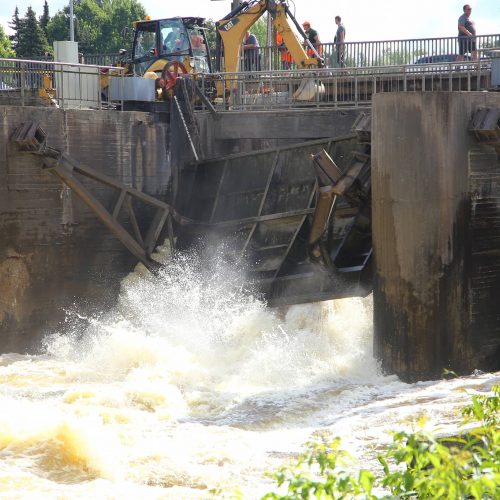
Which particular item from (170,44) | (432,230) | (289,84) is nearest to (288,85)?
(289,84)

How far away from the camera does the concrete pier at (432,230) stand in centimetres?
1445

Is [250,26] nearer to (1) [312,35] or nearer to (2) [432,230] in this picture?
(1) [312,35]

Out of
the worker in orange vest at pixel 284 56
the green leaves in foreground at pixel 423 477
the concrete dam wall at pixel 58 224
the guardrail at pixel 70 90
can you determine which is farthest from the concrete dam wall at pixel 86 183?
the green leaves in foreground at pixel 423 477

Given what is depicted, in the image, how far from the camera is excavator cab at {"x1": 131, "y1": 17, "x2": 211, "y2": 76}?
2506 centimetres

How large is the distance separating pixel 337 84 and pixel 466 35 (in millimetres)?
3294

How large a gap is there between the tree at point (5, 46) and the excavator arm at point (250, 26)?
151 feet

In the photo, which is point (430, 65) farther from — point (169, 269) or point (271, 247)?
point (169, 269)

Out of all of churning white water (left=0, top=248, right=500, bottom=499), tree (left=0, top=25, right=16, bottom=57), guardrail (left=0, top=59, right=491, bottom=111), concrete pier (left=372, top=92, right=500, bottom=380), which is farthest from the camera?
tree (left=0, top=25, right=16, bottom=57)

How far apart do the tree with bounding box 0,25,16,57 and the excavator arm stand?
46.0 m

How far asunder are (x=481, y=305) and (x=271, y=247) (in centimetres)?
453

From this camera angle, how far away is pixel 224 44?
76.8ft

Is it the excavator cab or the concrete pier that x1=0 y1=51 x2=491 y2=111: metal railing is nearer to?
the concrete pier

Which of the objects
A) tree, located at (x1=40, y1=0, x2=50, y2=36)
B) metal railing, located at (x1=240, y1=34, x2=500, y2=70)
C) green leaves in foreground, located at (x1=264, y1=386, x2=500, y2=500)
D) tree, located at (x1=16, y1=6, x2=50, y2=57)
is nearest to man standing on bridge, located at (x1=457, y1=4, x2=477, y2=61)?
metal railing, located at (x1=240, y1=34, x2=500, y2=70)

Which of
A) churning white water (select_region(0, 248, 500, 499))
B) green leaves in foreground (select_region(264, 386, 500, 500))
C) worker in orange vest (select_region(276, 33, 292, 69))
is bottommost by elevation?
churning white water (select_region(0, 248, 500, 499))
